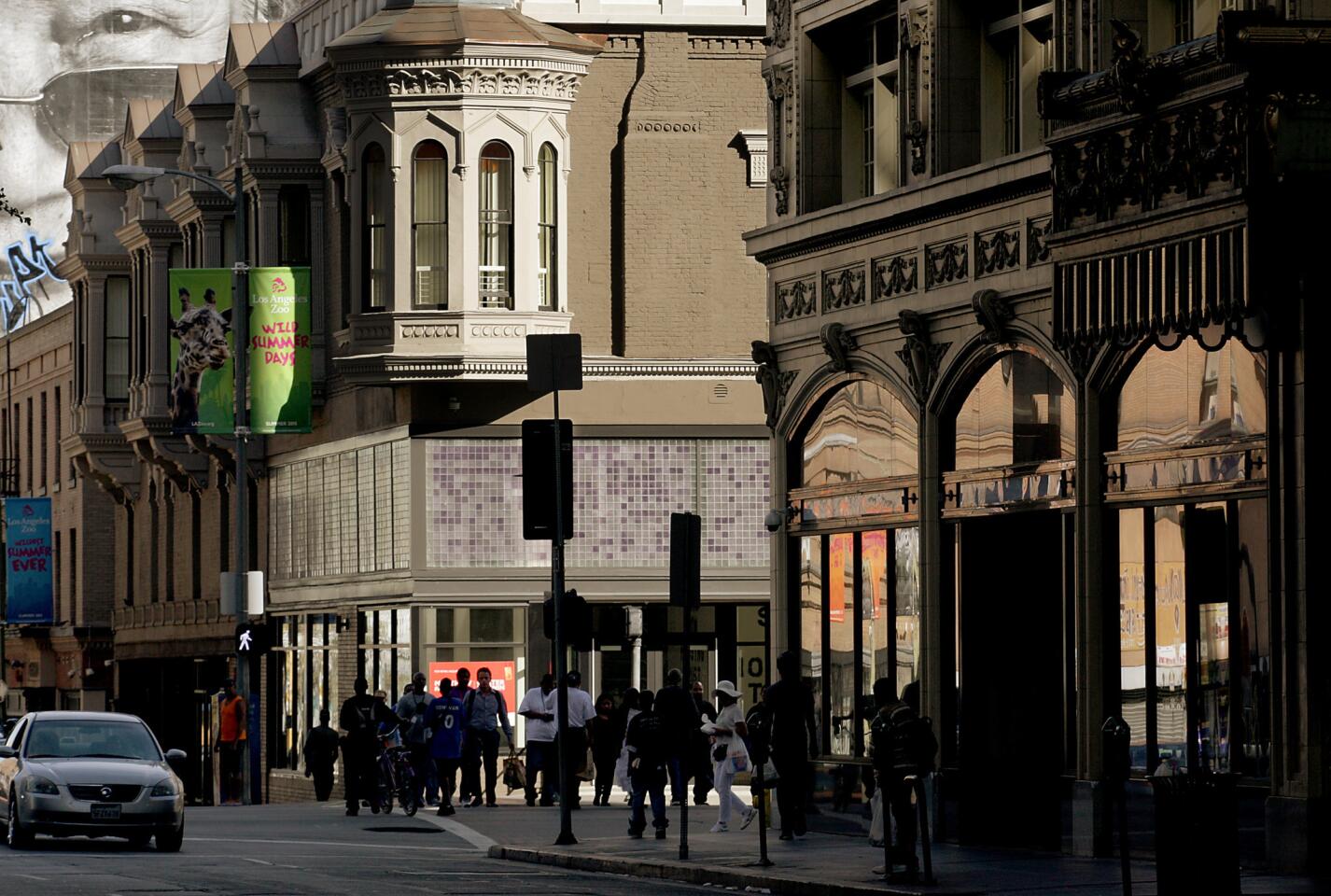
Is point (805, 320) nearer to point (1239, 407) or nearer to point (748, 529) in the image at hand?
point (1239, 407)

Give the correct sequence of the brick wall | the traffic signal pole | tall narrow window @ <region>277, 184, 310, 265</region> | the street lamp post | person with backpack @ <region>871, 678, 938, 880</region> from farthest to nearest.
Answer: tall narrow window @ <region>277, 184, 310, 265</region> → the brick wall → the street lamp post → the traffic signal pole → person with backpack @ <region>871, 678, 938, 880</region>

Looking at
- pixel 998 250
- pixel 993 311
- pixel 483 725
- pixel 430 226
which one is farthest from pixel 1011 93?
→ pixel 430 226

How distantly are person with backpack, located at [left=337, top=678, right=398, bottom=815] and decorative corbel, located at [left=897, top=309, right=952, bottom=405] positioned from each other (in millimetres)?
10079

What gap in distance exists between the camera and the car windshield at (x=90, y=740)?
87.1 feet

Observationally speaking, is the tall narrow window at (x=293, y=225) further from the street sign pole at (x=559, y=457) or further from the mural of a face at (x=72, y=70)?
the mural of a face at (x=72, y=70)

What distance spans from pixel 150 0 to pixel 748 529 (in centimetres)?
6774

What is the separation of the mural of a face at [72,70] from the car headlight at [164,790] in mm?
81077

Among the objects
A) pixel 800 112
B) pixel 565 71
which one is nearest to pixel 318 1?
pixel 565 71

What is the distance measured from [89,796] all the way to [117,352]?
3505 cm

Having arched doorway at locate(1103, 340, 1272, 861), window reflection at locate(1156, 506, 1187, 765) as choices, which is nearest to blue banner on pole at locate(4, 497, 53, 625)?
arched doorway at locate(1103, 340, 1272, 861)

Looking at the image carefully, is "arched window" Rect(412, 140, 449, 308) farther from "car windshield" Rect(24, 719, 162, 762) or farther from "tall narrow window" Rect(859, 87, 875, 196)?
"car windshield" Rect(24, 719, 162, 762)

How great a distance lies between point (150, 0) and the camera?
10606cm

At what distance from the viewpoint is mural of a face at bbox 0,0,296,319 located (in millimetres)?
105875

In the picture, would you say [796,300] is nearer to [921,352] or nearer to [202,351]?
[921,352]
